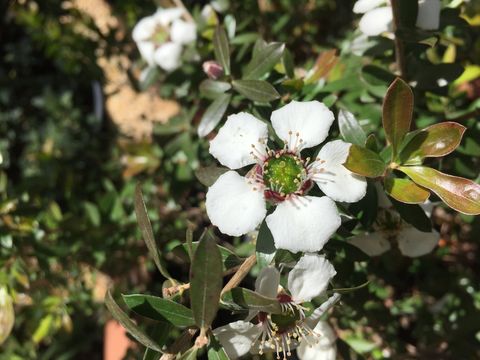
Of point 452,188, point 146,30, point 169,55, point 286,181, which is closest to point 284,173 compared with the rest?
point 286,181

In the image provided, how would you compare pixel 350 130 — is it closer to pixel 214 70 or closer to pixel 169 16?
pixel 214 70

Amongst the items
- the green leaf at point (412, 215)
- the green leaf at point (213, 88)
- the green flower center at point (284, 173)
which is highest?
the green flower center at point (284, 173)

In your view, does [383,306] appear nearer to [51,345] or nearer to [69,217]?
[69,217]

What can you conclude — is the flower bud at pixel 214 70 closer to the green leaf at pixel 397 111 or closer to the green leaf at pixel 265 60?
the green leaf at pixel 265 60

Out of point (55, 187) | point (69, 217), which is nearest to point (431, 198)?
point (69, 217)

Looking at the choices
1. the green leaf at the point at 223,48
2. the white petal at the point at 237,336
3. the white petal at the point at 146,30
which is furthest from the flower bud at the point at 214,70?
the white petal at the point at 237,336
